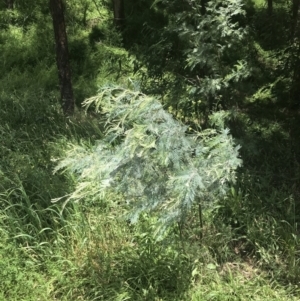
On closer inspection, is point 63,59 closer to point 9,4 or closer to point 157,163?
point 157,163

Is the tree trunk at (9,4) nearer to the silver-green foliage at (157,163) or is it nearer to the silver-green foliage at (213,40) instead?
the silver-green foliage at (213,40)

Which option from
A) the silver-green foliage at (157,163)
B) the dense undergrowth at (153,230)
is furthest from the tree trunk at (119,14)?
the silver-green foliage at (157,163)

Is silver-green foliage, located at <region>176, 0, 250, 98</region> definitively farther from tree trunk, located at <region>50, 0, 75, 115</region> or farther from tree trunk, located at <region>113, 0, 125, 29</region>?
tree trunk, located at <region>113, 0, 125, 29</region>

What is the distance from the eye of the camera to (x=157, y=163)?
8.57 feet

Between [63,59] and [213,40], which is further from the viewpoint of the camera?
[63,59]

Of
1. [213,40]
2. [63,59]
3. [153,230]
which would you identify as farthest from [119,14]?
[153,230]

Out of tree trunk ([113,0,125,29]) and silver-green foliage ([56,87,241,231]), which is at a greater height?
tree trunk ([113,0,125,29])

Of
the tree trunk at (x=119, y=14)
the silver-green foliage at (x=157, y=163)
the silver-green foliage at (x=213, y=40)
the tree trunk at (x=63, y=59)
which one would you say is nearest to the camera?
the silver-green foliage at (x=157, y=163)

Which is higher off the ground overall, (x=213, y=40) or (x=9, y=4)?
(x=9, y=4)

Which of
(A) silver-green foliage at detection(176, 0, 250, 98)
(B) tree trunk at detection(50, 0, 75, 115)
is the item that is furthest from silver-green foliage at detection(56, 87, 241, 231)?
(B) tree trunk at detection(50, 0, 75, 115)

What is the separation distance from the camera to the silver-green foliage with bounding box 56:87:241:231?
249 cm

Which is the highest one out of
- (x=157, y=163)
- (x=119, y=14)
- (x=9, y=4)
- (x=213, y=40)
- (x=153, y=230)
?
(x=9, y=4)

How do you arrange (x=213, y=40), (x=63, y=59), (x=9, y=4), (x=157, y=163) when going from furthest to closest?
1. (x=9, y=4)
2. (x=63, y=59)
3. (x=213, y=40)
4. (x=157, y=163)

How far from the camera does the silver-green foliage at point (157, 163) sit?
2.49m
